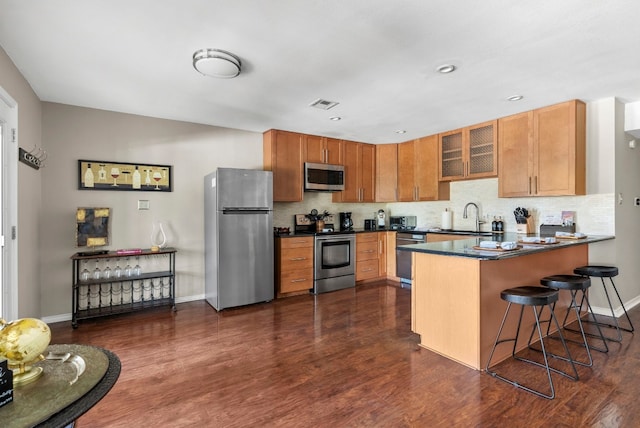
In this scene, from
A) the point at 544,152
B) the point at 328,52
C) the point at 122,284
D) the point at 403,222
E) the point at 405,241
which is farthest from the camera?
the point at 403,222

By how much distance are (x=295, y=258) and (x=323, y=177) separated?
Answer: 53.3 inches

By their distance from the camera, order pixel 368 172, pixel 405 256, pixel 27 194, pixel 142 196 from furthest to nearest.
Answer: pixel 368 172 → pixel 405 256 → pixel 142 196 → pixel 27 194

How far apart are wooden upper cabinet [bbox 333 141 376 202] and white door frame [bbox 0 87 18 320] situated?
3932 millimetres

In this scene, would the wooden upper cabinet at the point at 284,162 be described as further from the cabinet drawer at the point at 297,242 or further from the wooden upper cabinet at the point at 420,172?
the wooden upper cabinet at the point at 420,172

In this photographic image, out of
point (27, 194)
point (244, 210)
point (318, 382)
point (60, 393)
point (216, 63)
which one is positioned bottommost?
point (318, 382)

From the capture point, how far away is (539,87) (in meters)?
3.09

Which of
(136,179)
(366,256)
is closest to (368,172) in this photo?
(366,256)

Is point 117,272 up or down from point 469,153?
down

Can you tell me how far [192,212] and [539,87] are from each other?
412 cm

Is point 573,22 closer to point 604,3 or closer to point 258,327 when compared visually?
point 604,3

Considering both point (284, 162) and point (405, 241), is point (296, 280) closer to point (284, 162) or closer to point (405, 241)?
point (284, 162)

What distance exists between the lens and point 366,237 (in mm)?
5195

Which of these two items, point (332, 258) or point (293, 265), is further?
point (332, 258)

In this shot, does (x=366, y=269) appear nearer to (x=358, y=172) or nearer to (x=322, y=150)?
(x=358, y=172)
